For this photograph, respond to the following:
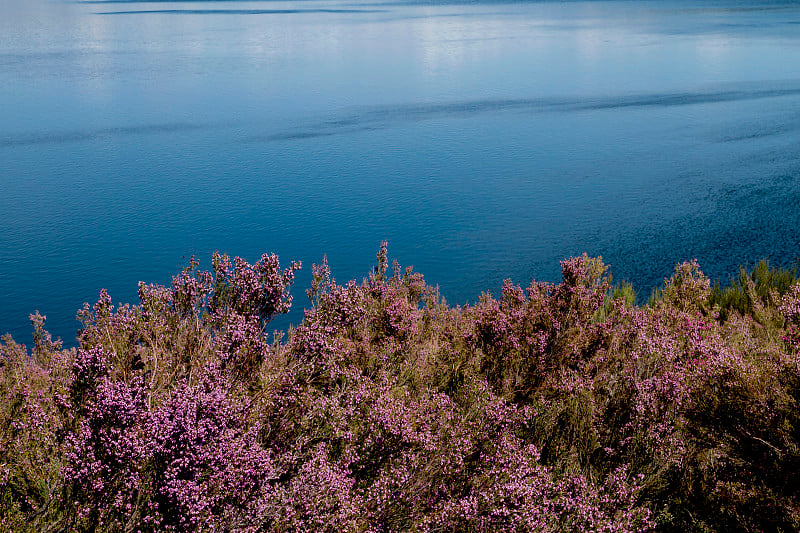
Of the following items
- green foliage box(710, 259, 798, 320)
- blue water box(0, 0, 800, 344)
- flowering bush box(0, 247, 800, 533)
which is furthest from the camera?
blue water box(0, 0, 800, 344)

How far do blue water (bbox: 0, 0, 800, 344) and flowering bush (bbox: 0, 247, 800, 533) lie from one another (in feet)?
54.1

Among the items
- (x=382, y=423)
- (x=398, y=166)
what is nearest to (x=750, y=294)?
(x=382, y=423)

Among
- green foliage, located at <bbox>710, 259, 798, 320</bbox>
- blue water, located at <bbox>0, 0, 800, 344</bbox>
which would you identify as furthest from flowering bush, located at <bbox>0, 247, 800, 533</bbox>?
blue water, located at <bbox>0, 0, 800, 344</bbox>

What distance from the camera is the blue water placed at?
28.3 meters

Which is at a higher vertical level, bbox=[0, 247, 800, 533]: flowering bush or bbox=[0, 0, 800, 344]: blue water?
bbox=[0, 0, 800, 344]: blue water

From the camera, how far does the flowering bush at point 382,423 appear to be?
5.06 metres

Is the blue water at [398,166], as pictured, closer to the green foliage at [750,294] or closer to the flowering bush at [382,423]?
the green foliage at [750,294]

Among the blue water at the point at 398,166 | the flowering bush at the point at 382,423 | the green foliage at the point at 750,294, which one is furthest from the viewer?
the blue water at the point at 398,166

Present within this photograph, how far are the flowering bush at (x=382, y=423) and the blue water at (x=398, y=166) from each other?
1649cm

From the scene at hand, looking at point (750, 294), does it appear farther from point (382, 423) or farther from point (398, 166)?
point (398, 166)

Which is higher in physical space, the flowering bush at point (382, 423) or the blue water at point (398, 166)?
the blue water at point (398, 166)

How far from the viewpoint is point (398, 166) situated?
129 ft

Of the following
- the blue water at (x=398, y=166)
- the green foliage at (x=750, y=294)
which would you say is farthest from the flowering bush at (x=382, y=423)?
the blue water at (x=398, y=166)

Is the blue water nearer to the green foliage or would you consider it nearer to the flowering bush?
the green foliage
